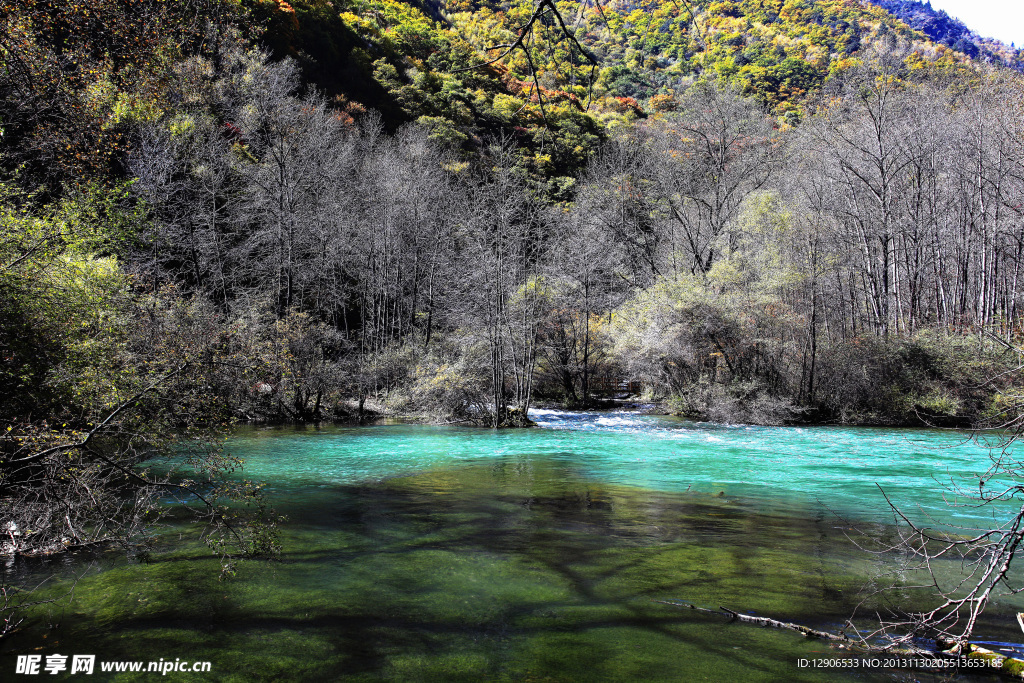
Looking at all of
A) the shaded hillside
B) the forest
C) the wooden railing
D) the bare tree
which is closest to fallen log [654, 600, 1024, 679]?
the forest

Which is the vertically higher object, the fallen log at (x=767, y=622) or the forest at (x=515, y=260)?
the forest at (x=515, y=260)

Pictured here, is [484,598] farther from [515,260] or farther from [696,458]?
[515,260]

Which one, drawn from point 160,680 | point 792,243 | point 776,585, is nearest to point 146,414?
point 160,680

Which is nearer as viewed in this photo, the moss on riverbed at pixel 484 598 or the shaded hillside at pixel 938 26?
the moss on riverbed at pixel 484 598

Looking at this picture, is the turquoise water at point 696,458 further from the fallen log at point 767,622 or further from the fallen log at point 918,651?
the fallen log at point 767,622

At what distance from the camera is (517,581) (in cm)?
562

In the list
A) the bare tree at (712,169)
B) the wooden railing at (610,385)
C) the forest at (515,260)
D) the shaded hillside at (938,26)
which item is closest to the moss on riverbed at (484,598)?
the forest at (515,260)

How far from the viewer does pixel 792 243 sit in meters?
21.7

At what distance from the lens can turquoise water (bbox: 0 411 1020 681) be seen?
4.17 meters

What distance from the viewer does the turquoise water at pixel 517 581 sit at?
164 inches

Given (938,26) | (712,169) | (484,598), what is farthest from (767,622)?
(938,26)

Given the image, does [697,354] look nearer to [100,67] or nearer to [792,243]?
[792,243]

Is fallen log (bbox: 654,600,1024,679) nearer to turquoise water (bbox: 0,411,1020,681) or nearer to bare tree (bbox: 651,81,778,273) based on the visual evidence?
turquoise water (bbox: 0,411,1020,681)

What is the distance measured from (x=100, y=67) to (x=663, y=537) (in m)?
9.53
